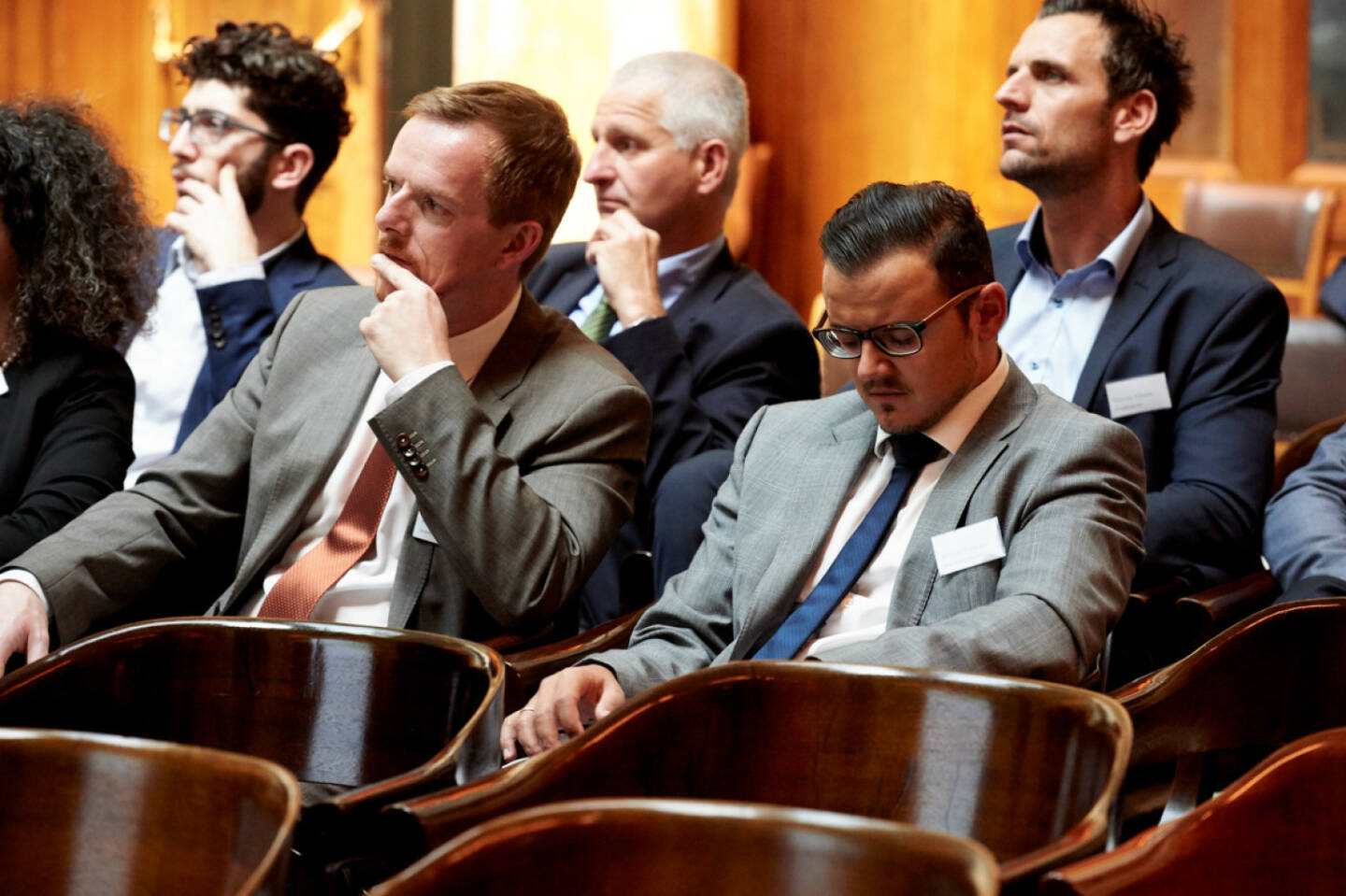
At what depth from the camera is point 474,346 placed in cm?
218

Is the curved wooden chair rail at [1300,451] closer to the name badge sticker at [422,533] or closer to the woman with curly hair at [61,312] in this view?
the name badge sticker at [422,533]

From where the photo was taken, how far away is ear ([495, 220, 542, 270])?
7.13 ft

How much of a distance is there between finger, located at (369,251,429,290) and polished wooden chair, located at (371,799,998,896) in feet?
3.84

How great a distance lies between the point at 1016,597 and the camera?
172 centimetres

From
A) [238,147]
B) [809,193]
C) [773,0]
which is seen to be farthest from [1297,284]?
A: [238,147]

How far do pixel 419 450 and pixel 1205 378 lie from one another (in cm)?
136

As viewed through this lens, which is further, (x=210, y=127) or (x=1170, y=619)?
(x=210, y=127)

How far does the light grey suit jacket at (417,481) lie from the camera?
1.93 m

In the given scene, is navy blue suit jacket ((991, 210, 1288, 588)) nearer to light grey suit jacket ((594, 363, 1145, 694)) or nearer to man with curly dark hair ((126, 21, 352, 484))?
light grey suit jacket ((594, 363, 1145, 694))

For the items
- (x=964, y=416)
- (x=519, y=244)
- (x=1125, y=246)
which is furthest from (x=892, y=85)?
(x=964, y=416)

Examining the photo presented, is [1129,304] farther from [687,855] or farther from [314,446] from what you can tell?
[687,855]

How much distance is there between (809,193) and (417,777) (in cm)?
438

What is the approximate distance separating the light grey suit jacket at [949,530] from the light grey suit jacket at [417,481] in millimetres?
174

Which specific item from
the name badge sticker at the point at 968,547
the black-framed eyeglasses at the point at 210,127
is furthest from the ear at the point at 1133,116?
the black-framed eyeglasses at the point at 210,127
